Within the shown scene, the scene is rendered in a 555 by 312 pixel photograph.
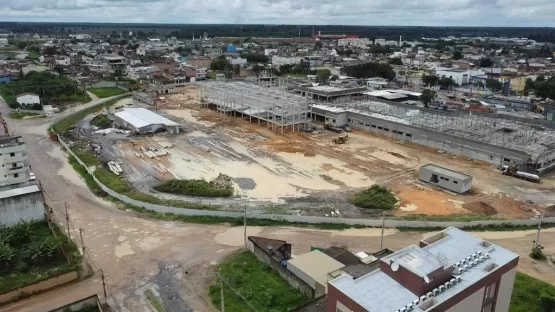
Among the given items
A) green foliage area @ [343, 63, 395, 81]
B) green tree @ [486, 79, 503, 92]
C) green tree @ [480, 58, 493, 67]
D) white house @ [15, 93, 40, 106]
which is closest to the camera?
white house @ [15, 93, 40, 106]

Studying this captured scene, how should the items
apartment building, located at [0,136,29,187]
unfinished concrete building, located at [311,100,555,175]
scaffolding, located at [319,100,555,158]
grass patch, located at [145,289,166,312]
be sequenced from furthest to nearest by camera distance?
scaffolding, located at [319,100,555,158] < unfinished concrete building, located at [311,100,555,175] < apartment building, located at [0,136,29,187] < grass patch, located at [145,289,166,312]

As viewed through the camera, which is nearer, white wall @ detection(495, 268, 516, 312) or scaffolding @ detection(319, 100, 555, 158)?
white wall @ detection(495, 268, 516, 312)

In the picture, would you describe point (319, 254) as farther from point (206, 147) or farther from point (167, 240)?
point (206, 147)

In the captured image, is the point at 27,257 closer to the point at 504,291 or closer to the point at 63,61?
the point at 504,291

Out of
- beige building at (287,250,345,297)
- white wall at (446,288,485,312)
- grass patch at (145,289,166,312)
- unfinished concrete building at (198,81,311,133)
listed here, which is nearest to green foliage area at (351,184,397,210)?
beige building at (287,250,345,297)

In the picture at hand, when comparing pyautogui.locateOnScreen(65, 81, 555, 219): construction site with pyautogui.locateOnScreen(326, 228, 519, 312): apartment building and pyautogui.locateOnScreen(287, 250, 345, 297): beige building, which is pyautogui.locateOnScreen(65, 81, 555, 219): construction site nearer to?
pyautogui.locateOnScreen(287, 250, 345, 297): beige building

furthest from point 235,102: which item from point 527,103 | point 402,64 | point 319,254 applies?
point 402,64

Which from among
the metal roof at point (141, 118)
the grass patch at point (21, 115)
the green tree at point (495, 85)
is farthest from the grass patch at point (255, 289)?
the green tree at point (495, 85)
